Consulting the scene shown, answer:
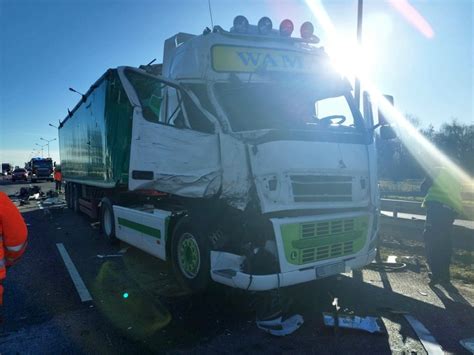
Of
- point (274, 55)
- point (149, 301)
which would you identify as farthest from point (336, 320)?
point (274, 55)

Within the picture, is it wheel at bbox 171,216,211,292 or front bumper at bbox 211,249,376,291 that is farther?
wheel at bbox 171,216,211,292

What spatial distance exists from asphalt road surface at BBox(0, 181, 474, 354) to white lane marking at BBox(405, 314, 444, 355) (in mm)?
55

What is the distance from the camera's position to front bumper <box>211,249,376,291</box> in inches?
153

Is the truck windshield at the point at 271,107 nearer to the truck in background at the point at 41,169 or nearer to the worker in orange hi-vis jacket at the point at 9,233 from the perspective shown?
the worker in orange hi-vis jacket at the point at 9,233

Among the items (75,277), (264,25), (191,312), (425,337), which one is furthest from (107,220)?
(425,337)

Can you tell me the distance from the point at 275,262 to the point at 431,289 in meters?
2.63

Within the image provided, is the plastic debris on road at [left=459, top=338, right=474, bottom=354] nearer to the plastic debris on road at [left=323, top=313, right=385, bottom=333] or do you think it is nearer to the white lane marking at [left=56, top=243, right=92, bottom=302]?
the plastic debris on road at [left=323, top=313, right=385, bottom=333]

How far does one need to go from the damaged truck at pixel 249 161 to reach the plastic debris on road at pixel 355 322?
0.46m

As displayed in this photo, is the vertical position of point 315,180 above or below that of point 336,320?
above

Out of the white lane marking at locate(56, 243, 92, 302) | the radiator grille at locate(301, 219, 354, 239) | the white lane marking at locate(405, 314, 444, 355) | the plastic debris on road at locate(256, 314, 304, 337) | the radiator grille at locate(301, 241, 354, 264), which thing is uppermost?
the radiator grille at locate(301, 219, 354, 239)

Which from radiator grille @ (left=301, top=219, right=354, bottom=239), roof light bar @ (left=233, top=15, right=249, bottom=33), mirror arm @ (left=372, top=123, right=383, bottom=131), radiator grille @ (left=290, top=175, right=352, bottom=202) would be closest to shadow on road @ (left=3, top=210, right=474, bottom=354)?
radiator grille @ (left=301, top=219, right=354, bottom=239)

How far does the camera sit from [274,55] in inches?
213

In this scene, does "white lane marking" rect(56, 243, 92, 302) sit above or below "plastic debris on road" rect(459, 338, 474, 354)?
above

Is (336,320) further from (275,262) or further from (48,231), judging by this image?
(48,231)
